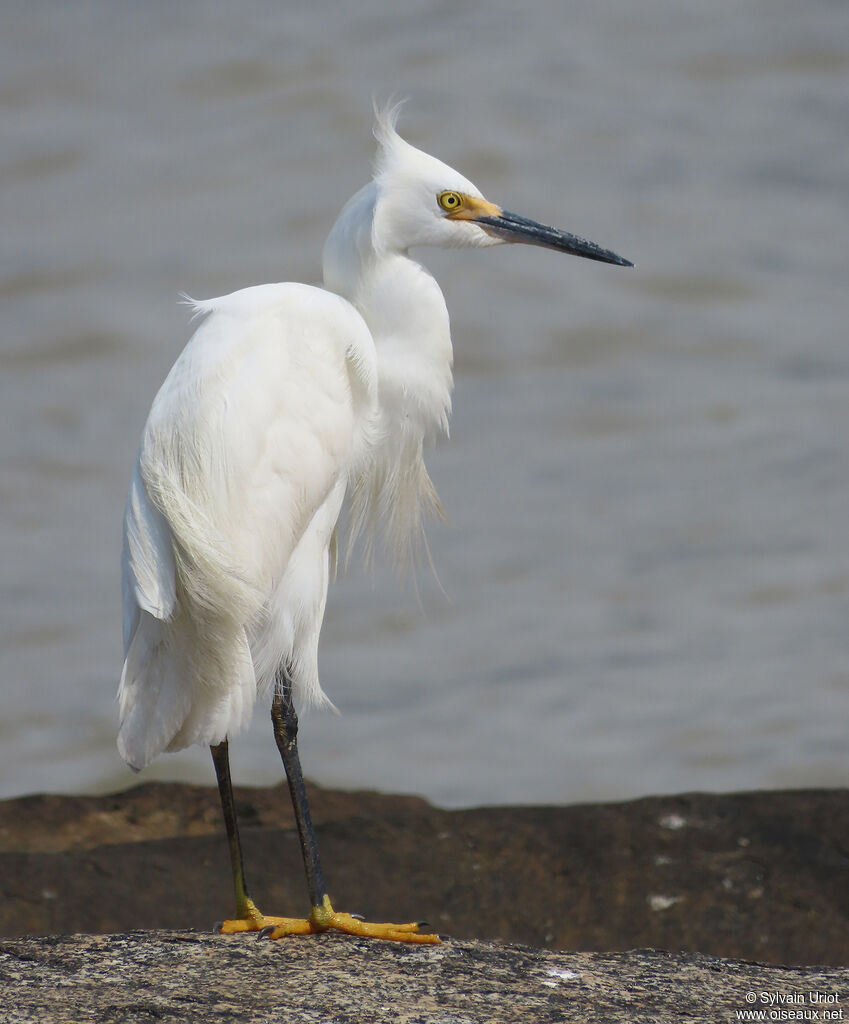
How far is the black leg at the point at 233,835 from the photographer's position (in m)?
3.28

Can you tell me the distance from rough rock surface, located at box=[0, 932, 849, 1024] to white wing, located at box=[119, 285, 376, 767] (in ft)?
1.67

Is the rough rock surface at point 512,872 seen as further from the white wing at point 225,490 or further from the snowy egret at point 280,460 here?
the white wing at point 225,490

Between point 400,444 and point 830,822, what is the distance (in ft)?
7.84

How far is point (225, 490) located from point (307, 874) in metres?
1.00

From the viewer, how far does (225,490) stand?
3201 millimetres

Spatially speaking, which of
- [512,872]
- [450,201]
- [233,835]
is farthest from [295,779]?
[450,201]

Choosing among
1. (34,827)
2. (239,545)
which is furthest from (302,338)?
(34,827)

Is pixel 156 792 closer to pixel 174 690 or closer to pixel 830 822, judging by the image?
pixel 174 690

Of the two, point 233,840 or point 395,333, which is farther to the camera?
point 395,333

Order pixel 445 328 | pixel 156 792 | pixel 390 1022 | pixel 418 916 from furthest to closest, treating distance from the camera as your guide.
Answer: pixel 156 792 → pixel 418 916 → pixel 445 328 → pixel 390 1022

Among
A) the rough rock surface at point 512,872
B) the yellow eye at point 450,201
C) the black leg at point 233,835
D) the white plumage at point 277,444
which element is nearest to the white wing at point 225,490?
the white plumage at point 277,444

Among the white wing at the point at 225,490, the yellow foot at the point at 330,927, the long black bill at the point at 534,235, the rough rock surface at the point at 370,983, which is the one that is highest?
the long black bill at the point at 534,235

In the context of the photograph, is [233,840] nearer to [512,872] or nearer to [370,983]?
[370,983]

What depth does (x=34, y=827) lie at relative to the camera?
16.4ft
